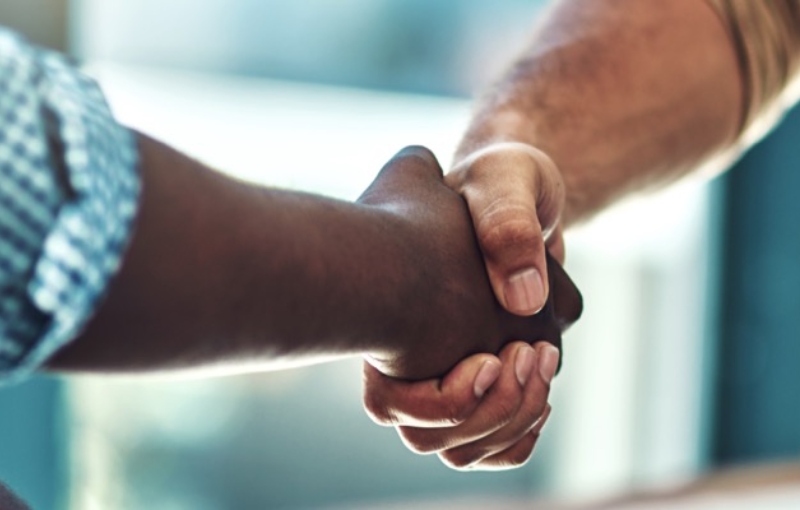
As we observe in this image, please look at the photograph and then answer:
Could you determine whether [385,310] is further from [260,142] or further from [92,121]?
[260,142]

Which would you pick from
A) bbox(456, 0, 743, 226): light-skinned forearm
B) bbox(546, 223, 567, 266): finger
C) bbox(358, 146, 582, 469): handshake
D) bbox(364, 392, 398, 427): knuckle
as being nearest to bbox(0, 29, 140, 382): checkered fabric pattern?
bbox(358, 146, 582, 469): handshake

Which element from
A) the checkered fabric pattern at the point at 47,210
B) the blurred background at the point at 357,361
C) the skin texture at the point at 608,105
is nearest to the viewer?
the checkered fabric pattern at the point at 47,210

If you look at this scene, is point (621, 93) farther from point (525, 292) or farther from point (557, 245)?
point (525, 292)

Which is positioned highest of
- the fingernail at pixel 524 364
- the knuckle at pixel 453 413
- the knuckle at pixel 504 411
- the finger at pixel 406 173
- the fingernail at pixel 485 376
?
the finger at pixel 406 173

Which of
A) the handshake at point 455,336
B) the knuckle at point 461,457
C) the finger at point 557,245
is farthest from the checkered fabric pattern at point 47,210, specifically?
the finger at point 557,245

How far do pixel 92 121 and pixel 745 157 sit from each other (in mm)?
3132

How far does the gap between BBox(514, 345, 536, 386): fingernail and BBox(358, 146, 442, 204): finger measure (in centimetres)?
18

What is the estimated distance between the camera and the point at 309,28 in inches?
104

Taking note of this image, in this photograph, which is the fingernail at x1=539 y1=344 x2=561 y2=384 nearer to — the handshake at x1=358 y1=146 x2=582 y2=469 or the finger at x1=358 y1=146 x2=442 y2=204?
the handshake at x1=358 y1=146 x2=582 y2=469

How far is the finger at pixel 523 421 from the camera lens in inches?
38.8

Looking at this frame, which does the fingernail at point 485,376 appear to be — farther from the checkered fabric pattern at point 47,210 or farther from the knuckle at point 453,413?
the checkered fabric pattern at point 47,210

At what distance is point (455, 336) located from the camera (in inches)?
36.2

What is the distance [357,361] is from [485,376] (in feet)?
6.32

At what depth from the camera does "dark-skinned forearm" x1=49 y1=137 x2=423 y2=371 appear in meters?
0.61
